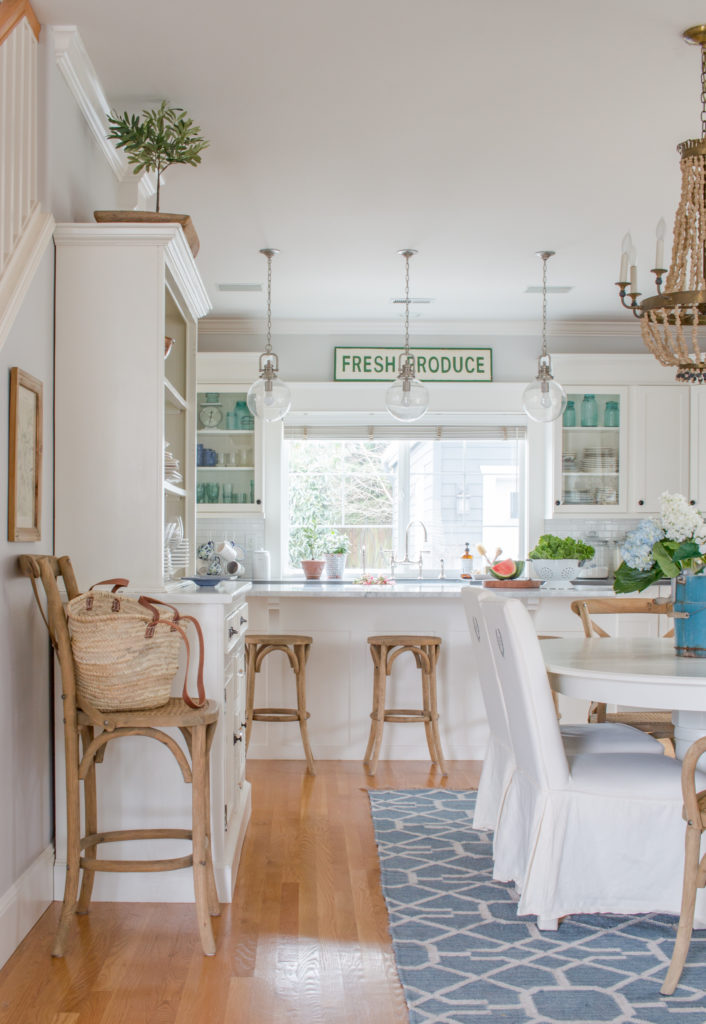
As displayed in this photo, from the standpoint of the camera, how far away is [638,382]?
6473 mm

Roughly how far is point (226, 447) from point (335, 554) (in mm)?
1076

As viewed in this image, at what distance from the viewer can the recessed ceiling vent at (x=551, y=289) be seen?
5.87 metres

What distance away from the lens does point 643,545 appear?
296 cm

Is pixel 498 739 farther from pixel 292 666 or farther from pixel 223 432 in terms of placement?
pixel 223 432

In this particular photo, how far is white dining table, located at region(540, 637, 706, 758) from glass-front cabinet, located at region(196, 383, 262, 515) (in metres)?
3.56

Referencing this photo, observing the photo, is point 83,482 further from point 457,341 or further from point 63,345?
point 457,341

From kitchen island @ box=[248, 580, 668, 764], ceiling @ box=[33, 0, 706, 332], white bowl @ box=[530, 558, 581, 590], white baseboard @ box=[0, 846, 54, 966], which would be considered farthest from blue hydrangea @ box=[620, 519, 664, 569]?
white bowl @ box=[530, 558, 581, 590]

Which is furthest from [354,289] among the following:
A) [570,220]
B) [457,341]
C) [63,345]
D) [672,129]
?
[63,345]

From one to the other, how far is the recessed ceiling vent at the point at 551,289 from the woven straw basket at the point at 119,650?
13.4 feet

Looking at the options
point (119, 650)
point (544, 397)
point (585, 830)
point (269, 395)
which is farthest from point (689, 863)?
point (269, 395)

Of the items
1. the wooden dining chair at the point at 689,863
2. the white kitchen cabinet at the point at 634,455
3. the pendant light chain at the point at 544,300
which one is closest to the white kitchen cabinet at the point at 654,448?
the white kitchen cabinet at the point at 634,455

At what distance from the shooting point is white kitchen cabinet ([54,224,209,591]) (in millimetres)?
3045

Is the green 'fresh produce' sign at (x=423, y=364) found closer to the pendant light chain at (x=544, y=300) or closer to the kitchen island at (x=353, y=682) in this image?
the pendant light chain at (x=544, y=300)

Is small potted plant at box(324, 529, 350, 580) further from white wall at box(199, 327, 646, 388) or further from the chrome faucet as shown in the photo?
white wall at box(199, 327, 646, 388)
